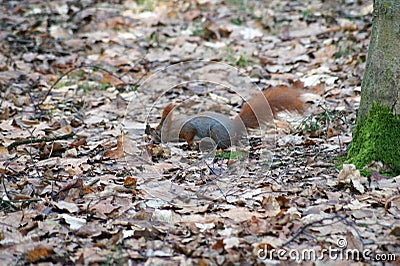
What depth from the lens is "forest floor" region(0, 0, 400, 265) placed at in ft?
7.56

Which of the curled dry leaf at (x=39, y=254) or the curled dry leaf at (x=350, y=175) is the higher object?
the curled dry leaf at (x=350, y=175)

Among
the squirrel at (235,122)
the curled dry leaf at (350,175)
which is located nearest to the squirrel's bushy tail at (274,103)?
the squirrel at (235,122)

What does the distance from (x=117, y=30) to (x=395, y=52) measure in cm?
404

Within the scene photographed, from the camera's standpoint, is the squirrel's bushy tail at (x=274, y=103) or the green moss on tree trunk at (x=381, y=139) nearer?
the green moss on tree trunk at (x=381, y=139)

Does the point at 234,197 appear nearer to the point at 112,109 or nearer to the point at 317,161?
the point at 317,161

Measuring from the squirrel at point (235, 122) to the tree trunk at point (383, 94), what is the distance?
0.71 m

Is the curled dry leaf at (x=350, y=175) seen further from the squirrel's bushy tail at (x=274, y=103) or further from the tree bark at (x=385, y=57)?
the squirrel's bushy tail at (x=274, y=103)

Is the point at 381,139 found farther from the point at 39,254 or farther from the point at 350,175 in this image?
the point at 39,254

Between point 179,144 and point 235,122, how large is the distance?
392 millimetres

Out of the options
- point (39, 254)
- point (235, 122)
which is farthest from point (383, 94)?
point (39, 254)

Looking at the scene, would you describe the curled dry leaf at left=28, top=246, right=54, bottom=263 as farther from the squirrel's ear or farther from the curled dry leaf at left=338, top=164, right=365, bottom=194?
the squirrel's ear

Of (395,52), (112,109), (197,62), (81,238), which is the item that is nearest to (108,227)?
(81,238)

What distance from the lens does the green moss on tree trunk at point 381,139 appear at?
2.80 meters

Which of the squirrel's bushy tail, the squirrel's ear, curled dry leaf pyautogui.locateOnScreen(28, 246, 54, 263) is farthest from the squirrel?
curled dry leaf pyautogui.locateOnScreen(28, 246, 54, 263)
